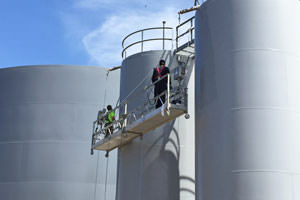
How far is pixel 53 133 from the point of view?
24.8 meters

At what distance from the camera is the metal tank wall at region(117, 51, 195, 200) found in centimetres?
1698

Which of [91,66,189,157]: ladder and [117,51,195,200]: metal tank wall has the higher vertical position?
[91,66,189,157]: ladder

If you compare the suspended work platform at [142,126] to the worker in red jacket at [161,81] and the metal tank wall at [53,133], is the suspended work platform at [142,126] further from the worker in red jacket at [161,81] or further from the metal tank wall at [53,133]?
the metal tank wall at [53,133]

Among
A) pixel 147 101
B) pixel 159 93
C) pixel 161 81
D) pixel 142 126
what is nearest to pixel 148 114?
pixel 159 93

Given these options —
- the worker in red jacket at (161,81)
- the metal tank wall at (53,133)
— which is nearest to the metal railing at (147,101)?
the worker in red jacket at (161,81)

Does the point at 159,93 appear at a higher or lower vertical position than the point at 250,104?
higher

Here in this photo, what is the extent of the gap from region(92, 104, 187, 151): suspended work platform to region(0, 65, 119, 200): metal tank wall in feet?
18.7

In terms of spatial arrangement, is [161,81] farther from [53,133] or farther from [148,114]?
[53,133]

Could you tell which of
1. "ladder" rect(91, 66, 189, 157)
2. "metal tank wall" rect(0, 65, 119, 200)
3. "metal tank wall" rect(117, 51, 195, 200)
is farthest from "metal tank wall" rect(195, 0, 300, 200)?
"metal tank wall" rect(0, 65, 119, 200)

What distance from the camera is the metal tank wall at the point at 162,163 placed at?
669 inches

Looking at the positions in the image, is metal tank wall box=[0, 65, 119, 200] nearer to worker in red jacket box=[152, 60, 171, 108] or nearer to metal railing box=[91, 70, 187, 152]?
metal railing box=[91, 70, 187, 152]

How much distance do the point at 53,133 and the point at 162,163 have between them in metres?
9.51

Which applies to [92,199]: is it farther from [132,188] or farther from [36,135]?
[132,188]

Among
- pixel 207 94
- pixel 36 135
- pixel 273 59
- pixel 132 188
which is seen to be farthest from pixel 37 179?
pixel 273 59
